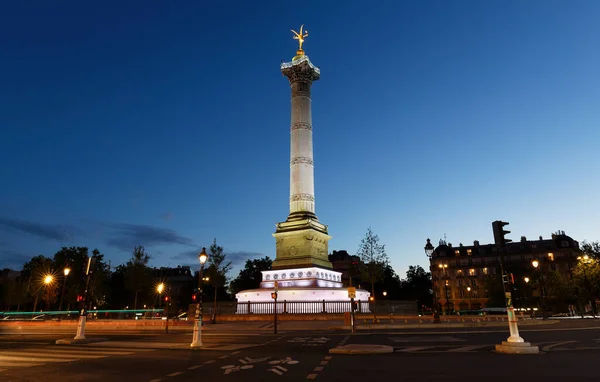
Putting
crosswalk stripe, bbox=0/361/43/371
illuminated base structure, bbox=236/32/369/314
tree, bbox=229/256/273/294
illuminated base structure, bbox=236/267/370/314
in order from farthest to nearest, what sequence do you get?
tree, bbox=229/256/273/294 → illuminated base structure, bbox=236/32/369/314 → illuminated base structure, bbox=236/267/370/314 → crosswalk stripe, bbox=0/361/43/371

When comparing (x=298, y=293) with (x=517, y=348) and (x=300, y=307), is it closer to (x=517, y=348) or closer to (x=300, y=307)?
(x=300, y=307)

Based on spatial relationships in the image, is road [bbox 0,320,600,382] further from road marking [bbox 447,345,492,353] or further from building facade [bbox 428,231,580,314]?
building facade [bbox 428,231,580,314]

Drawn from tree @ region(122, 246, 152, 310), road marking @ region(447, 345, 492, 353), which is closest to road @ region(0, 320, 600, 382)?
road marking @ region(447, 345, 492, 353)

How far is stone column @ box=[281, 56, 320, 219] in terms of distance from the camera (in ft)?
161

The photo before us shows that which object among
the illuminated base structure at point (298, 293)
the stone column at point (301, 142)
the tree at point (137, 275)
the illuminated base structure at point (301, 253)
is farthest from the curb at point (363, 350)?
the tree at point (137, 275)

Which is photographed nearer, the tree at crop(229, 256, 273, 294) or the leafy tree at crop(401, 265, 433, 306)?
the tree at crop(229, 256, 273, 294)

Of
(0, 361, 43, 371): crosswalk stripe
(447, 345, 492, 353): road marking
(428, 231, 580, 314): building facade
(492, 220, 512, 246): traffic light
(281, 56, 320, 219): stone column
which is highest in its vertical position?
(281, 56, 320, 219): stone column

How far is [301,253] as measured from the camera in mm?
45344

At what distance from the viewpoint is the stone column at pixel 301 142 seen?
49.0 meters

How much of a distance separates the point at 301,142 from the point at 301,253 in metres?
14.3

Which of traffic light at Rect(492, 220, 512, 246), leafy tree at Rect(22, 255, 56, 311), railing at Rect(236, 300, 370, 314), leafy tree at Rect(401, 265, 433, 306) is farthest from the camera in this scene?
leafy tree at Rect(401, 265, 433, 306)

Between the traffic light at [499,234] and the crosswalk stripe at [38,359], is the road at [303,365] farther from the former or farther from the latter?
the traffic light at [499,234]

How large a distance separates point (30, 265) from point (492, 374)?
102052mm

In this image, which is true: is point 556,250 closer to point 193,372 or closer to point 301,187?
point 301,187
